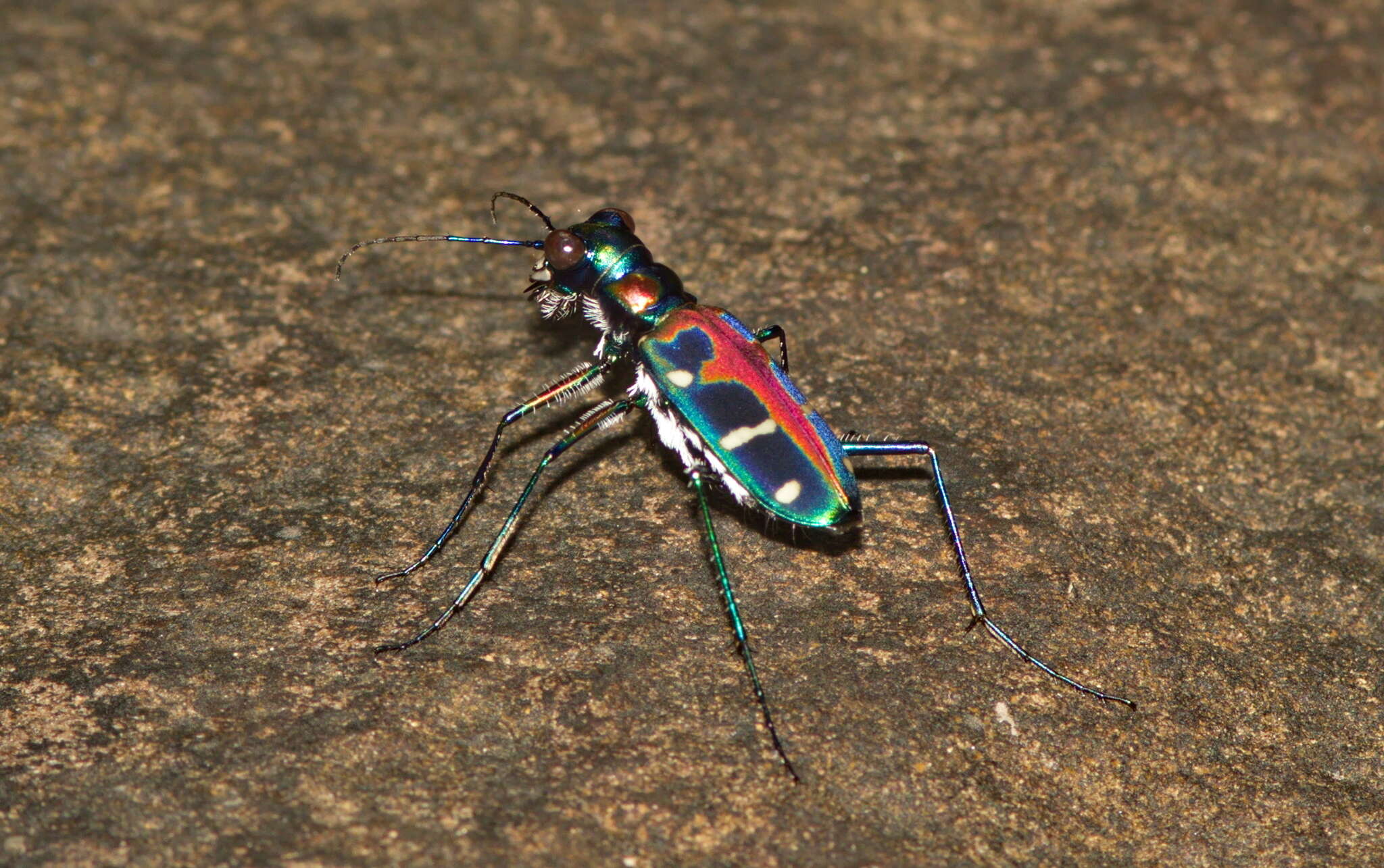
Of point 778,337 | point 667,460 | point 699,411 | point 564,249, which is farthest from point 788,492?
point 564,249

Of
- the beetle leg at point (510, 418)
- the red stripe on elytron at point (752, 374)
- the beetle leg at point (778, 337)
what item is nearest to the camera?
the red stripe on elytron at point (752, 374)

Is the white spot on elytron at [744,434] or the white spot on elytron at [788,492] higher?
the white spot on elytron at [744,434]

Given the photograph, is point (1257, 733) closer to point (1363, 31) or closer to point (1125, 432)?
point (1125, 432)

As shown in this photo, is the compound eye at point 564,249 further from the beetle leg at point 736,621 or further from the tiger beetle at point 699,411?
the beetle leg at point 736,621

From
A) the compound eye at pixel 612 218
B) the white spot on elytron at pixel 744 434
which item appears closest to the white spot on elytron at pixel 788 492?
the white spot on elytron at pixel 744 434

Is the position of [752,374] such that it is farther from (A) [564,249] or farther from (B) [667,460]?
(A) [564,249]

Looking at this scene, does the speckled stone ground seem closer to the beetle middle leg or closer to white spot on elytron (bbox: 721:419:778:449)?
the beetle middle leg

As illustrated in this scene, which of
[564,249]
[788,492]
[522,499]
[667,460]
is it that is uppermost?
[564,249]
